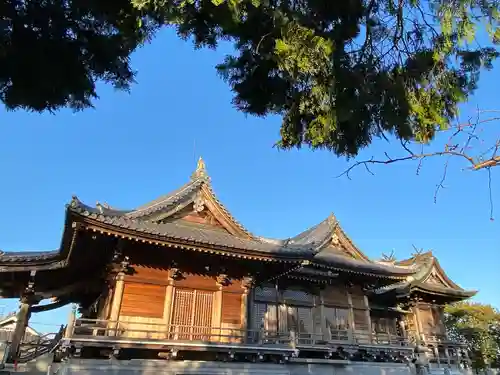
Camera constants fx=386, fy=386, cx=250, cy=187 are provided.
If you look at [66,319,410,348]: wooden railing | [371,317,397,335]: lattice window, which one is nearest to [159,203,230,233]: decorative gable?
[66,319,410,348]: wooden railing

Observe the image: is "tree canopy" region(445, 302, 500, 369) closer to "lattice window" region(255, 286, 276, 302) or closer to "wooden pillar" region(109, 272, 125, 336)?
"lattice window" region(255, 286, 276, 302)

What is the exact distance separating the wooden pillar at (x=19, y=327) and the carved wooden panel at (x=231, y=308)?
8024 millimetres

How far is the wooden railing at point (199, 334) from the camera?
11.7 metres

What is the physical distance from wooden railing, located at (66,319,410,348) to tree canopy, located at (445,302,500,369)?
22.0 m

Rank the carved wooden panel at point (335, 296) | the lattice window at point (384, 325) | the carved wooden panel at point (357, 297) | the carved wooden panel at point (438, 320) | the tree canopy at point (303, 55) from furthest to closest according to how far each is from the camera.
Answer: the carved wooden panel at point (438, 320)
the lattice window at point (384, 325)
the carved wooden panel at point (357, 297)
the carved wooden panel at point (335, 296)
the tree canopy at point (303, 55)

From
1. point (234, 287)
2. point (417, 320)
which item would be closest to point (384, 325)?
point (417, 320)

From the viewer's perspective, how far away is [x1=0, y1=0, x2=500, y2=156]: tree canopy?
5.71 metres

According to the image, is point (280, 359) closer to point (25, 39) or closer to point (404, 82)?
point (404, 82)

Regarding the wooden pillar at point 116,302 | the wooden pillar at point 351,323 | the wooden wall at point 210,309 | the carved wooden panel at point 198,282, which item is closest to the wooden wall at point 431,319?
the wooden pillar at point 351,323

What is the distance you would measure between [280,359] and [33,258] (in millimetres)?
9735

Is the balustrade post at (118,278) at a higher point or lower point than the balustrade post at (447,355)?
higher

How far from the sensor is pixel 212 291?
1415 cm

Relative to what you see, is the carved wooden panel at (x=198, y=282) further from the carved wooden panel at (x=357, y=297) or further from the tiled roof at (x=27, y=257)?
the carved wooden panel at (x=357, y=297)

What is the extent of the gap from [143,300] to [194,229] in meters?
3.58
